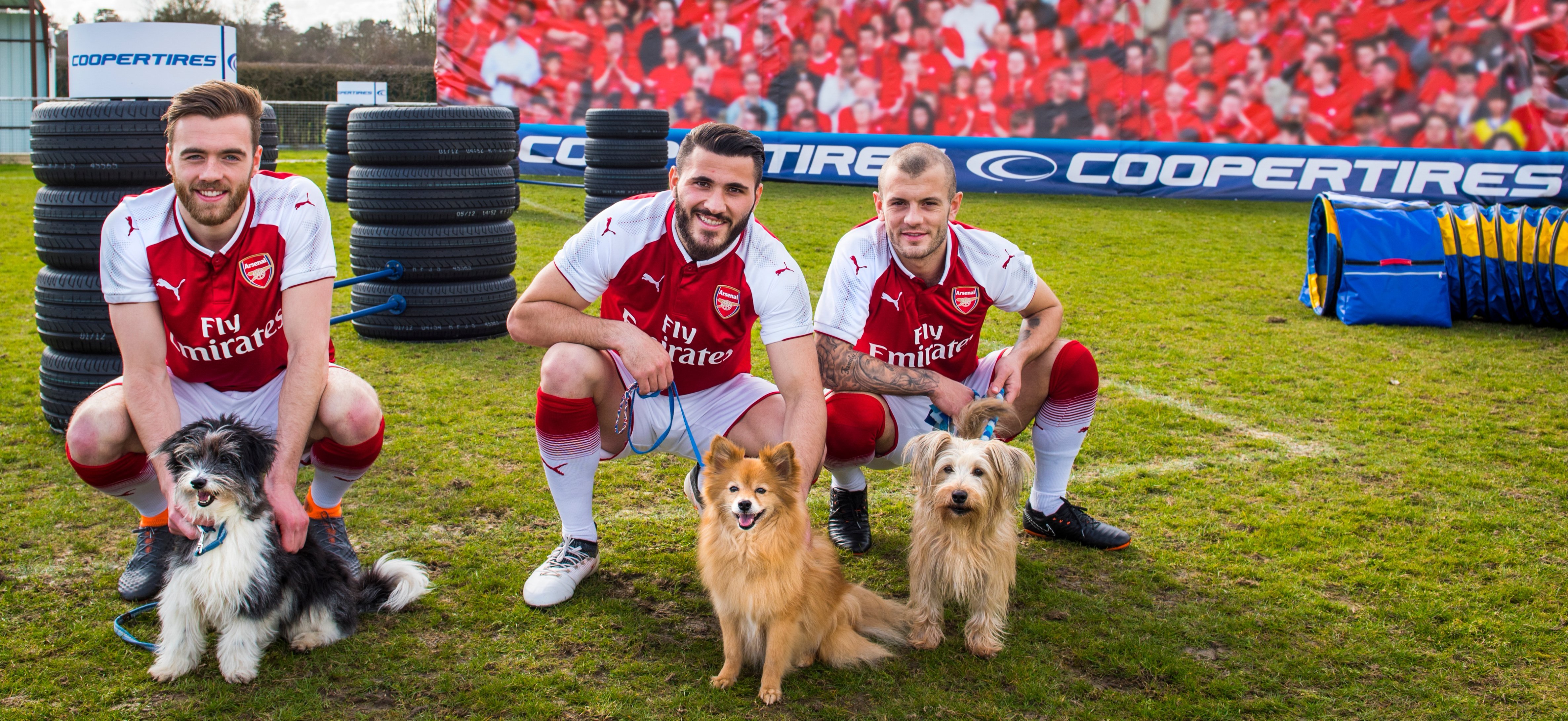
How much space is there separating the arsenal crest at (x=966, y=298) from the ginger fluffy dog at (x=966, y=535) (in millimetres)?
663

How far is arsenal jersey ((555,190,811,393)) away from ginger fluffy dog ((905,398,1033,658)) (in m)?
0.62

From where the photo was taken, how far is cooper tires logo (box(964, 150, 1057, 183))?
15.6 metres

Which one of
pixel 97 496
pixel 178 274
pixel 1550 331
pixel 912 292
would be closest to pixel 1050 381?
pixel 912 292

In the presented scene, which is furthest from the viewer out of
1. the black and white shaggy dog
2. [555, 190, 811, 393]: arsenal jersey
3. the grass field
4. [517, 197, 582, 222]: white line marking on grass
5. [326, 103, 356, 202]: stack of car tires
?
[326, 103, 356, 202]: stack of car tires

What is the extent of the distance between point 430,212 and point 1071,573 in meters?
4.50

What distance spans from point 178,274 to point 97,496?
51.7 inches

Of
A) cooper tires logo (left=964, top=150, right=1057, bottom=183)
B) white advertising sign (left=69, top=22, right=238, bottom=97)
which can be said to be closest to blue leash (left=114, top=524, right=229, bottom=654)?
white advertising sign (left=69, top=22, right=238, bottom=97)

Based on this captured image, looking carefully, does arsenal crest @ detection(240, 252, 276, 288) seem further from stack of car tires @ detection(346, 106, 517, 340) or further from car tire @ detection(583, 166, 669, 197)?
car tire @ detection(583, 166, 669, 197)

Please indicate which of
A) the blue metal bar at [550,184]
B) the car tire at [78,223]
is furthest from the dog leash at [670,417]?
the blue metal bar at [550,184]

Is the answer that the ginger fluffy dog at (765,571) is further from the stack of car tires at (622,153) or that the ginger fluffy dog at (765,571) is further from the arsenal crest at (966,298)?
the stack of car tires at (622,153)

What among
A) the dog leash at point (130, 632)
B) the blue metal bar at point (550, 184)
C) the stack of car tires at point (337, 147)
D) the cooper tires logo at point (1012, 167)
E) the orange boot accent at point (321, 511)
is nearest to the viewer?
the dog leash at point (130, 632)

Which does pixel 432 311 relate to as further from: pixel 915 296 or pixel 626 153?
pixel 626 153

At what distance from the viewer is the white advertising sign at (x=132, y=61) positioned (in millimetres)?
4809

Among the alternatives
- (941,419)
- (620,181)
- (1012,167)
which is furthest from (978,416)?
(1012,167)
